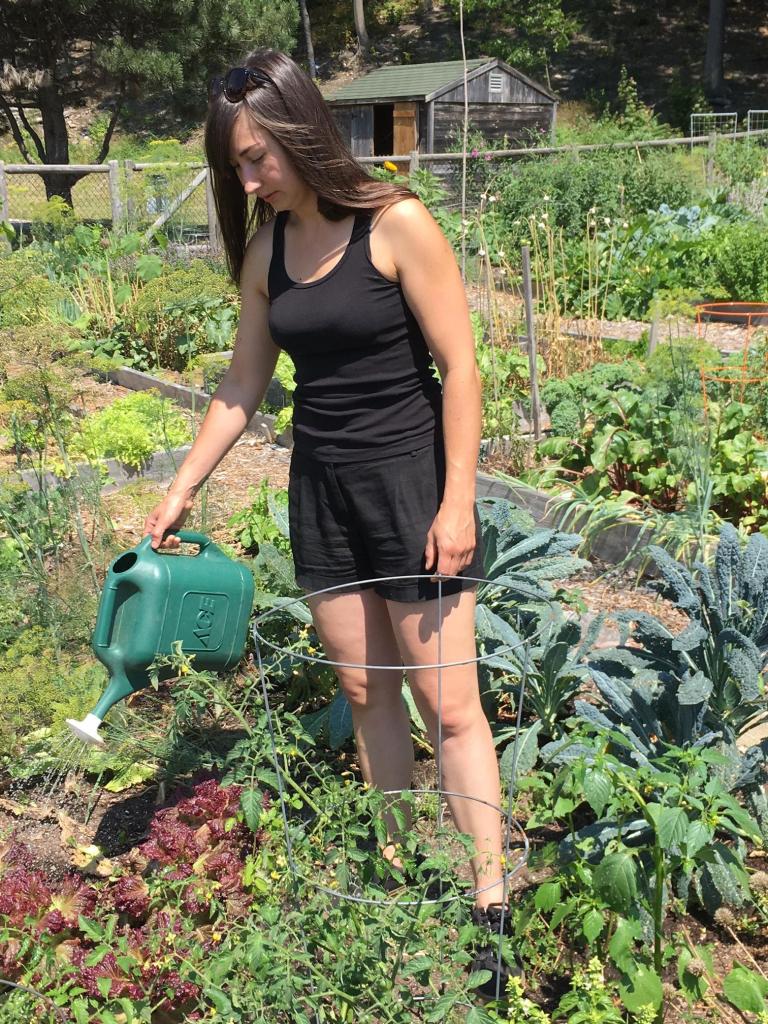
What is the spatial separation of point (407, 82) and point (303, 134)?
61.4ft

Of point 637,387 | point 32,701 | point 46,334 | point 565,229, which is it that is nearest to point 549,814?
point 32,701

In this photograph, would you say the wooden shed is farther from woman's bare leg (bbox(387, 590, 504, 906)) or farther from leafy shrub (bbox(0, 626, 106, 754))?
woman's bare leg (bbox(387, 590, 504, 906))

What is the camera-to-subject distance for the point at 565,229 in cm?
1126

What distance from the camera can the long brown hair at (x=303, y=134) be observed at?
1807 mm

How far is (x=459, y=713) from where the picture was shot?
2096 millimetres

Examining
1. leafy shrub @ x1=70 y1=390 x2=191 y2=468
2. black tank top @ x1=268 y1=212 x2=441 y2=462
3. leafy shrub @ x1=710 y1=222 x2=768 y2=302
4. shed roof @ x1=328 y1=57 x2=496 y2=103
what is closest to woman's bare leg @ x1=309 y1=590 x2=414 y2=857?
black tank top @ x1=268 y1=212 x2=441 y2=462

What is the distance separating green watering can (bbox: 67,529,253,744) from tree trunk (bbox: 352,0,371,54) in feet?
106

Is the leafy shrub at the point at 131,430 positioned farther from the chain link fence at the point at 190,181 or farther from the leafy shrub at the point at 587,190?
the leafy shrub at the point at 587,190

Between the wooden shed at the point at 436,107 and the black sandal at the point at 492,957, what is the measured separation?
663 inches

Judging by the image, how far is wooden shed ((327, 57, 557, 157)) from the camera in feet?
59.7

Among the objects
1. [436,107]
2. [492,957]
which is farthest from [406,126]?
[492,957]

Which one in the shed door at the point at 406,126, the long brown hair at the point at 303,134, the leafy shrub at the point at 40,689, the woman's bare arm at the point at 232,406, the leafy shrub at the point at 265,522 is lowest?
the leafy shrub at the point at 40,689

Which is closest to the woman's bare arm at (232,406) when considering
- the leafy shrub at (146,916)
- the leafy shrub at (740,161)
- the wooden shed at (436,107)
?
the leafy shrub at (146,916)

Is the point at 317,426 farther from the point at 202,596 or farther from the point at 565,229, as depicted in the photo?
the point at 565,229
